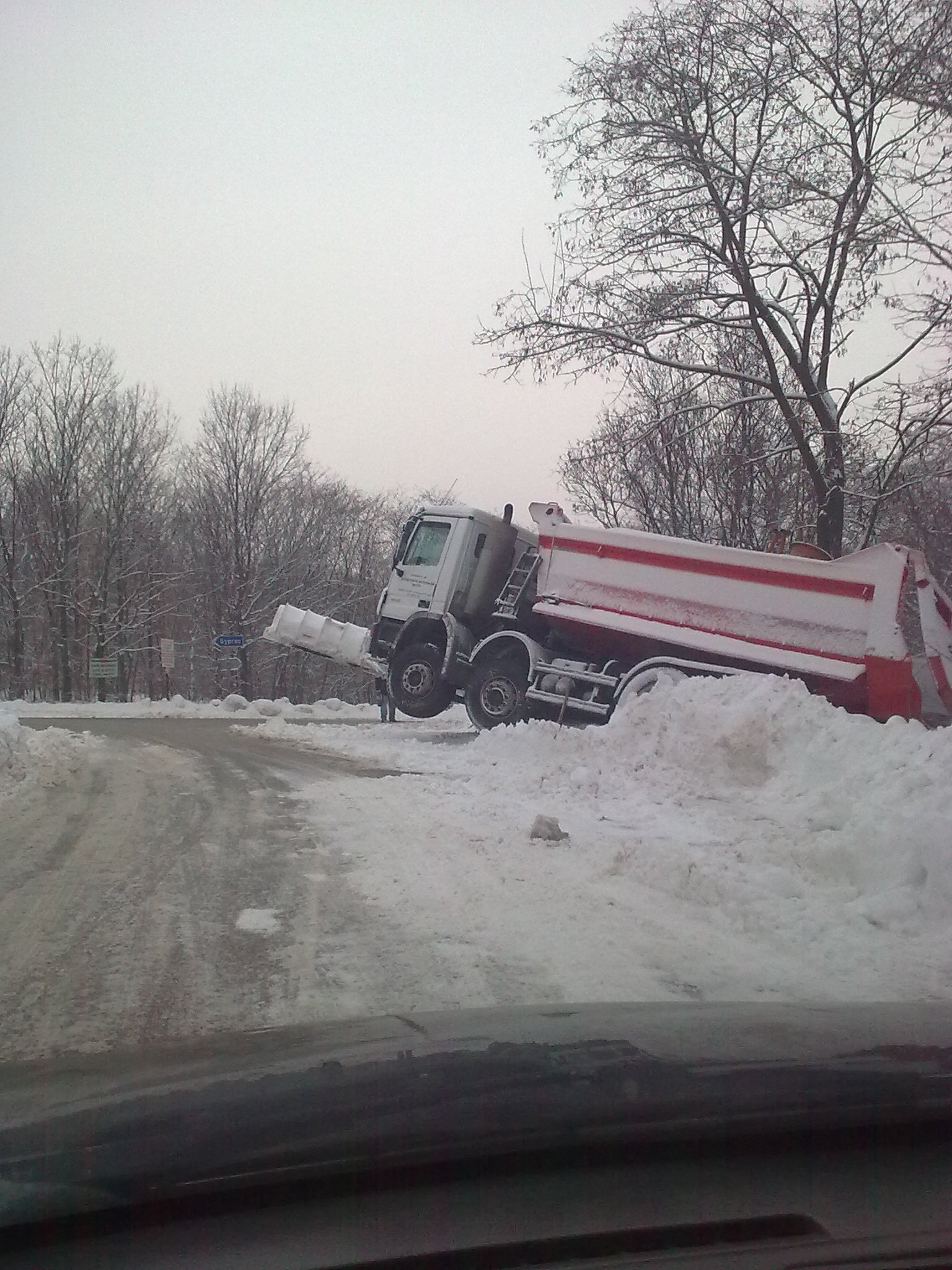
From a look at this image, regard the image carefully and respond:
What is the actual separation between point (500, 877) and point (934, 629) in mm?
6361

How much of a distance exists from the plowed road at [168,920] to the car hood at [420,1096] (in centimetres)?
152

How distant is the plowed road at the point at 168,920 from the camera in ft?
13.6

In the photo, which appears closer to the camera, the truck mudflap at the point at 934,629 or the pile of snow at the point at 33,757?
the pile of snow at the point at 33,757

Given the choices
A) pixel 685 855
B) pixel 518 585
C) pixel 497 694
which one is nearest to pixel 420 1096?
pixel 685 855

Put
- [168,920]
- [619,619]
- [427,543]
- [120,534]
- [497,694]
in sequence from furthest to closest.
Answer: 1. [120,534]
2. [427,543]
3. [497,694]
4. [619,619]
5. [168,920]

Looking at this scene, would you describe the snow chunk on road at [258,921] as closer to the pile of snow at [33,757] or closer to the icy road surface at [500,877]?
the icy road surface at [500,877]

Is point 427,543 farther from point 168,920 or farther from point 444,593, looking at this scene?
point 168,920

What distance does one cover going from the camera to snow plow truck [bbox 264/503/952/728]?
1021 cm

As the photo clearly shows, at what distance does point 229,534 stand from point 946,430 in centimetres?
3819

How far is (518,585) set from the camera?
14297mm

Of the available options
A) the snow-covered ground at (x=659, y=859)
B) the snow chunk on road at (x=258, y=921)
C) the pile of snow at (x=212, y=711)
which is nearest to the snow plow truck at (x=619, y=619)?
the snow-covered ground at (x=659, y=859)

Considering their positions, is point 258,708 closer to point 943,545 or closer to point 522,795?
point 522,795

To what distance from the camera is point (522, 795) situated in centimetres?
943

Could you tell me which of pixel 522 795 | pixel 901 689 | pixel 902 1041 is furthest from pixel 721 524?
pixel 902 1041
